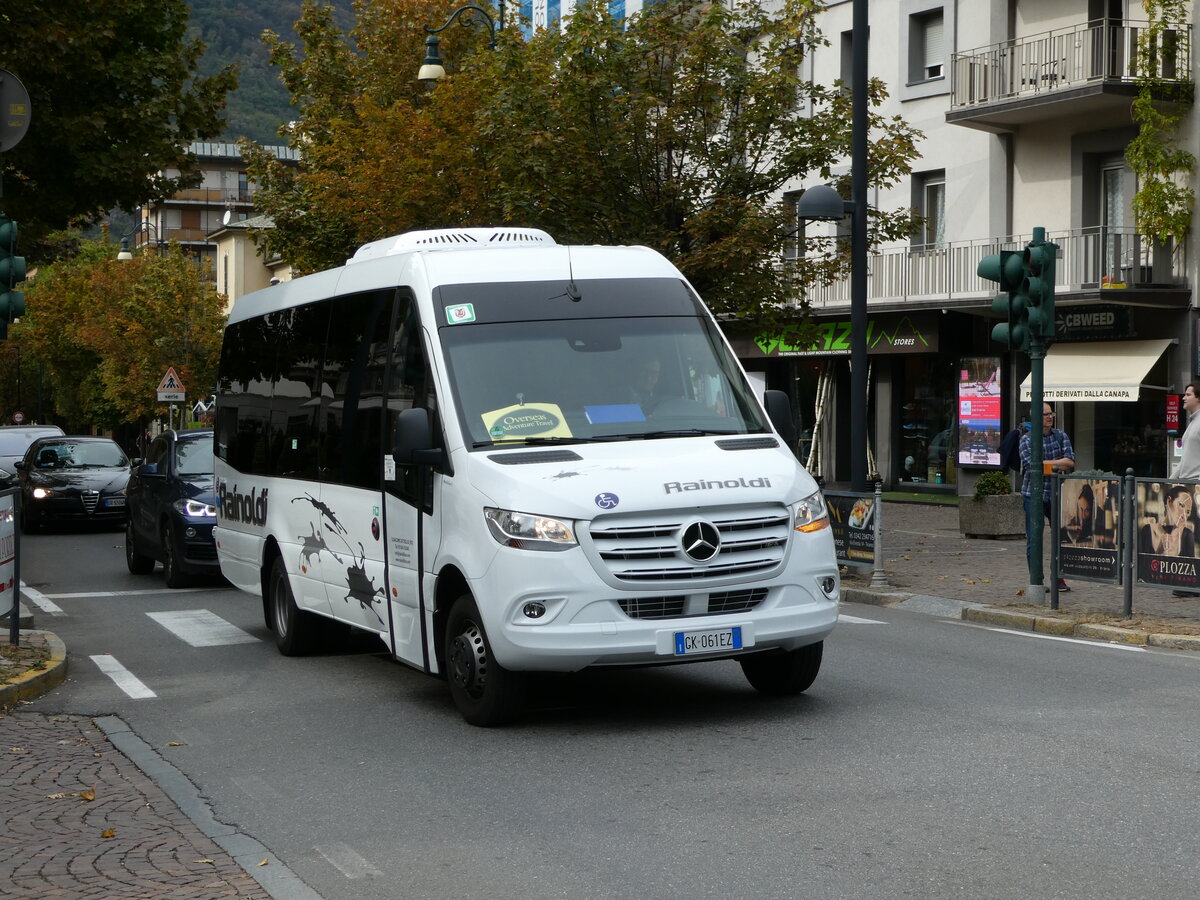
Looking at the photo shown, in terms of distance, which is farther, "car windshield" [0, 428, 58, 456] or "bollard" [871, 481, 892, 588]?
"car windshield" [0, 428, 58, 456]

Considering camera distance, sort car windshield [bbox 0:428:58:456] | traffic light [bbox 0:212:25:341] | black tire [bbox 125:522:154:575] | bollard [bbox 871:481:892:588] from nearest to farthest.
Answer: traffic light [bbox 0:212:25:341]
bollard [bbox 871:481:892:588]
black tire [bbox 125:522:154:575]
car windshield [bbox 0:428:58:456]

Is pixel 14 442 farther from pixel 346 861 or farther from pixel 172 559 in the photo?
pixel 346 861

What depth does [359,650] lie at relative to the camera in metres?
12.1

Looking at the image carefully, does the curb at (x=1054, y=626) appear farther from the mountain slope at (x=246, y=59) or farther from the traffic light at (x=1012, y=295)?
the mountain slope at (x=246, y=59)

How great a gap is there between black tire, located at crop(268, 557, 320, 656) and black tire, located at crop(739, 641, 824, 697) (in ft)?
12.3

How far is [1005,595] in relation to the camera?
15.0m

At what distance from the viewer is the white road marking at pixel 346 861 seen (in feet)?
18.9

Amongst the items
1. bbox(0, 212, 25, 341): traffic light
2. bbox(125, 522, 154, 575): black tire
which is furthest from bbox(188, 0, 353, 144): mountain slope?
bbox(0, 212, 25, 341): traffic light

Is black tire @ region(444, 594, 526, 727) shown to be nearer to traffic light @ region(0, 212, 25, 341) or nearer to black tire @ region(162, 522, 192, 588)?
traffic light @ region(0, 212, 25, 341)

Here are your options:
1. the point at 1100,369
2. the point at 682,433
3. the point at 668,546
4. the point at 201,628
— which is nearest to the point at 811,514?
the point at 682,433

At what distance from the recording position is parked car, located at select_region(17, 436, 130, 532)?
1058 inches

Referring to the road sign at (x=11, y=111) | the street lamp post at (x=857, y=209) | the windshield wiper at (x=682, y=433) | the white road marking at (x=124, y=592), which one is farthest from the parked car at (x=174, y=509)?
the windshield wiper at (x=682, y=433)

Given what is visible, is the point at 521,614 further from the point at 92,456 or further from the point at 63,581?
the point at 92,456

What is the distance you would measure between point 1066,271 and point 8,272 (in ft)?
64.9
